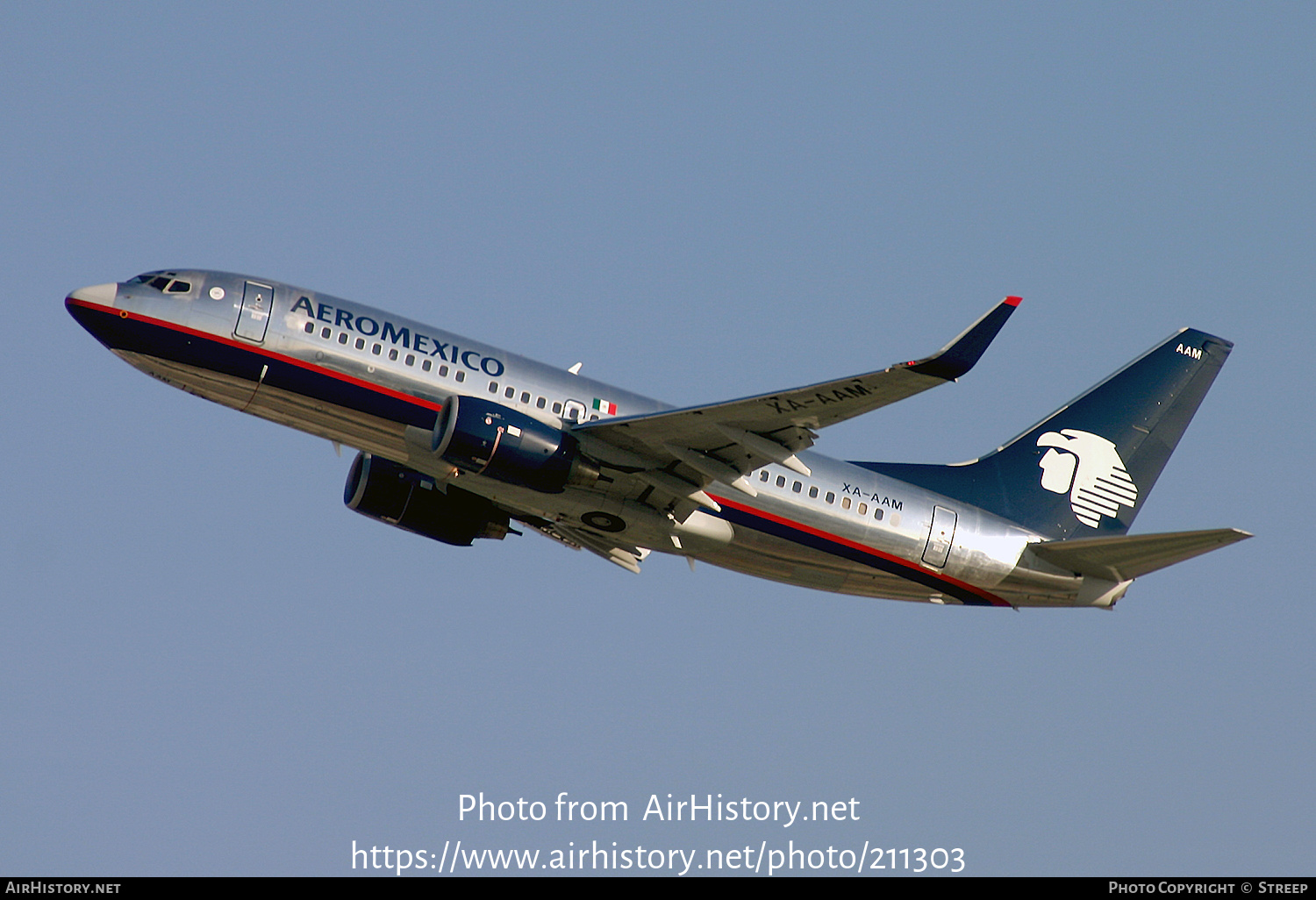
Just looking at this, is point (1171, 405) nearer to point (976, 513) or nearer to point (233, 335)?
point (976, 513)

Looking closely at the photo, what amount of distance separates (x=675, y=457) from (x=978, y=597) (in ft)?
31.8

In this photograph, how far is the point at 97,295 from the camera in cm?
3409

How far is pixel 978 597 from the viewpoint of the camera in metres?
38.4

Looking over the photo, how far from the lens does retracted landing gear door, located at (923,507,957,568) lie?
37469mm

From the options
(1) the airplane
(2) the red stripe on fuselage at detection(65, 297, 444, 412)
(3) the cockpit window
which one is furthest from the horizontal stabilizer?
(3) the cockpit window

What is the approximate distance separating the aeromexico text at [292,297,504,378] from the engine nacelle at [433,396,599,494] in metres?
1.46

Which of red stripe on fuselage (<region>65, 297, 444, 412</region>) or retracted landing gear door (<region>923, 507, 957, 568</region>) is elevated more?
red stripe on fuselage (<region>65, 297, 444, 412</region>)

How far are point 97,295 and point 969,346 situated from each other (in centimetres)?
1962

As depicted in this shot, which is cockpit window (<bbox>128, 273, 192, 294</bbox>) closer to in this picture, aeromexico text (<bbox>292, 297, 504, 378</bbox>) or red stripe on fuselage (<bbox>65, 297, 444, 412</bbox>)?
red stripe on fuselage (<bbox>65, 297, 444, 412</bbox>)

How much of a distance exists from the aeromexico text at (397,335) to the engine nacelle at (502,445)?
1.46 metres

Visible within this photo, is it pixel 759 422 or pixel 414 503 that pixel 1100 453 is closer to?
pixel 759 422

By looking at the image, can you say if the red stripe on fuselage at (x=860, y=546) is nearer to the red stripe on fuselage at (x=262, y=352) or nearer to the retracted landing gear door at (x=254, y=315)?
the red stripe on fuselage at (x=262, y=352)

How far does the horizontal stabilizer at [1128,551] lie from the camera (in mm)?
33156

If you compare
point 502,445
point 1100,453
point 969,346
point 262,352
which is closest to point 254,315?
point 262,352
